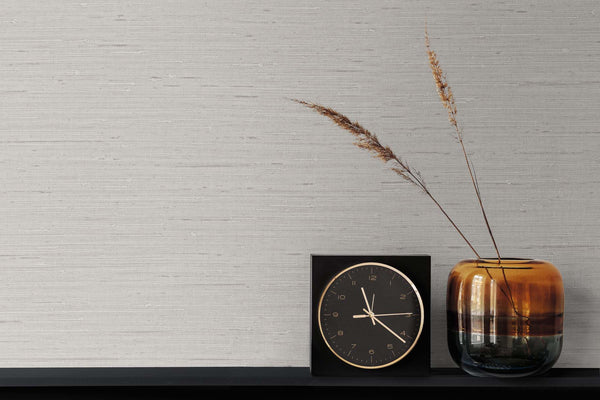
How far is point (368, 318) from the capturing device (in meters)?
0.82

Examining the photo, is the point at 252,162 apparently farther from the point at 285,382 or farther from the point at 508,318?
the point at 508,318

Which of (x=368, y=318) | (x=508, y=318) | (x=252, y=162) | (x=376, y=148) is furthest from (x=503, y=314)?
(x=252, y=162)

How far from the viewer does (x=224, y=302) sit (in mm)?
903

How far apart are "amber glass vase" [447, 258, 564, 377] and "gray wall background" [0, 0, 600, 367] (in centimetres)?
11

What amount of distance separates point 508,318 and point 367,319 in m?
0.20

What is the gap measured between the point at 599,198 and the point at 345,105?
45 cm

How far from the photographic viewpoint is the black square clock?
2.68 ft

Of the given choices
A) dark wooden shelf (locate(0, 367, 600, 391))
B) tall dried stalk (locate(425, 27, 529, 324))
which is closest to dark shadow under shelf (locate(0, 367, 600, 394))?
dark wooden shelf (locate(0, 367, 600, 391))

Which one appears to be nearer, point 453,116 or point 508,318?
point 508,318

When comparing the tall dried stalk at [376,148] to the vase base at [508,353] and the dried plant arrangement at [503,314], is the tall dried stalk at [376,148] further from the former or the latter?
the vase base at [508,353]

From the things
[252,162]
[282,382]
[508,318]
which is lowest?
[282,382]

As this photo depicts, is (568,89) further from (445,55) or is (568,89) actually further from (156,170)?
(156,170)

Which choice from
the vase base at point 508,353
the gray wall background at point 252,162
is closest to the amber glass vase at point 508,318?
the vase base at point 508,353

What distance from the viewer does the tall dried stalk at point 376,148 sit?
2.66 feet
